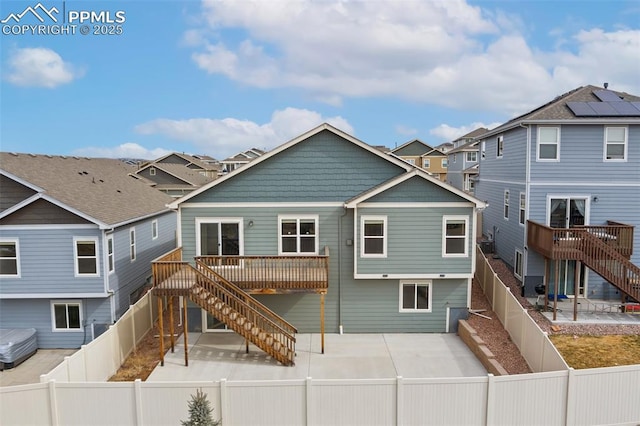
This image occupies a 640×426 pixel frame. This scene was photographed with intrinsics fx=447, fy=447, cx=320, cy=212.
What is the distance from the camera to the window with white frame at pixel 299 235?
15.9 metres

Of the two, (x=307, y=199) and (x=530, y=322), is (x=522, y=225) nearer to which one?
(x=530, y=322)

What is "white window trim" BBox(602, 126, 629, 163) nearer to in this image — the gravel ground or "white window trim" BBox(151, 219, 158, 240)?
the gravel ground

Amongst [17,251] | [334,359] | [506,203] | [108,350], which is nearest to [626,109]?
[506,203]

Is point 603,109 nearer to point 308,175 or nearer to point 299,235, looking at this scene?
point 308,175

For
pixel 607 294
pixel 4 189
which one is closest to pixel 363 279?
pixel 607 294

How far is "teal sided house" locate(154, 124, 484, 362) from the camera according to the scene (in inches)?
606

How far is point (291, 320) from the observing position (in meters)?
16.2

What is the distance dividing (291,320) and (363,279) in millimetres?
3019

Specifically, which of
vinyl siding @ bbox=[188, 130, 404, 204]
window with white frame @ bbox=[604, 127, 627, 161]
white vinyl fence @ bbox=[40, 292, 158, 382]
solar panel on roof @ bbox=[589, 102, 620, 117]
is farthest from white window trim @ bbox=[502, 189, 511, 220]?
white vinyl fence @ bbox=[40, 292, 158, 382]

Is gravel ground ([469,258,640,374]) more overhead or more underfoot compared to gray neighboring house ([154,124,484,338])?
more underfoot

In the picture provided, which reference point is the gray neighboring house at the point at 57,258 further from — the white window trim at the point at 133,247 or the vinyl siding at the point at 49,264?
the white window trim at the point at 133,247

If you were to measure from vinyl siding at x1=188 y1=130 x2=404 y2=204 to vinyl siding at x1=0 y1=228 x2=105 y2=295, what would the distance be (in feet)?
14.2

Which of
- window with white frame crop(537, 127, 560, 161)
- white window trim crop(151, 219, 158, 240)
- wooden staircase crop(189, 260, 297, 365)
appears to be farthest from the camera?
white window trim crop(151, 219, 158, 240)

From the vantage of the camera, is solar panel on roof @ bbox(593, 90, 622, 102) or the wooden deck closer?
the wooden deck
